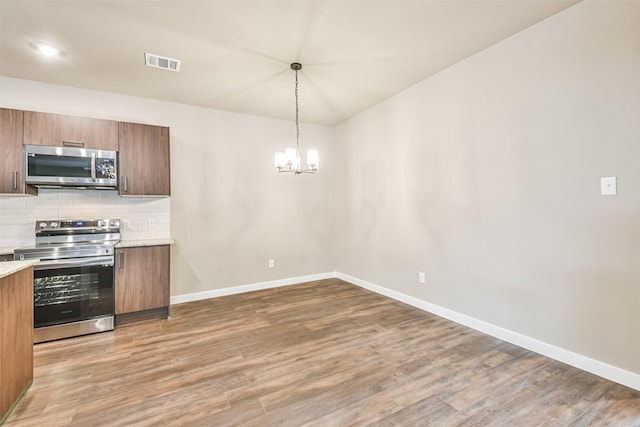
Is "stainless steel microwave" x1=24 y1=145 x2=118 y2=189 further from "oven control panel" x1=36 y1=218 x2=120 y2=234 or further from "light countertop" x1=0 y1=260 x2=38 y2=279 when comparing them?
"light countertop" x1=0 y1=260 x2=38 y2=279

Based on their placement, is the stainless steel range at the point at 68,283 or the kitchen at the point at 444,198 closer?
the kitchen at the point at 444,198

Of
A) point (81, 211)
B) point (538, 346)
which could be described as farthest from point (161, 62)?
point (538, 346)

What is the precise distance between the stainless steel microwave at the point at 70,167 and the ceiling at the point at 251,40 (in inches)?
32.7

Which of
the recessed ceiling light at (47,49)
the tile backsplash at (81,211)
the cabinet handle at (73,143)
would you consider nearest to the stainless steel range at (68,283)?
the tile backsplash at (81,211)

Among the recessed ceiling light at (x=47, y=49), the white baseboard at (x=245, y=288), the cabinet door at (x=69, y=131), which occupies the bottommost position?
the white baseboard at (x=245, y=288)

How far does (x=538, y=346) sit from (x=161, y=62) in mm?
4318

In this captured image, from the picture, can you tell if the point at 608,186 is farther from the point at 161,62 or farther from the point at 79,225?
the point at 79,225

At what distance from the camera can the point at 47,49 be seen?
8.76ft

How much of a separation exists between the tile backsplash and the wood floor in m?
1.23

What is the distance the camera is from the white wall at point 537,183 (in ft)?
6.77

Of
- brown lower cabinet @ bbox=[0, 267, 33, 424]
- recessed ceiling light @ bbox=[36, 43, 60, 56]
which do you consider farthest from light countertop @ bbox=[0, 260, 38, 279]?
recessed ceiling light @ bbox=[36, 43, 60, 56]

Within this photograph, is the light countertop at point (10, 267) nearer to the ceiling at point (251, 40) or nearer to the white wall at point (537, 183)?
the ceiling at point (251, 40)

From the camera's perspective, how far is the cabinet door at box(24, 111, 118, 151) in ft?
9.84

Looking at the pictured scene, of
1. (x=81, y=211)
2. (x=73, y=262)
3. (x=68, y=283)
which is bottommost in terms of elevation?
(x=68, y=283)
